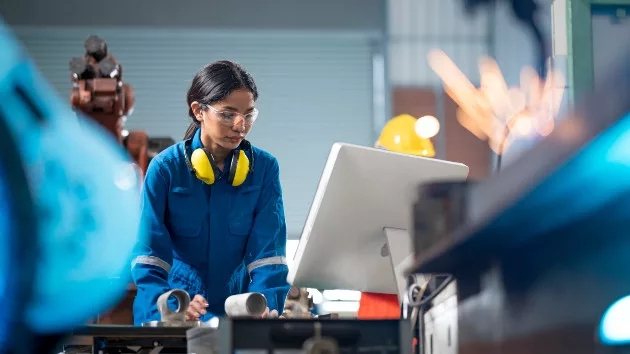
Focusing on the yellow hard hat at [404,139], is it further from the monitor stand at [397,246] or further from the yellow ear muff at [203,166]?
the monitor stand at [397,246]

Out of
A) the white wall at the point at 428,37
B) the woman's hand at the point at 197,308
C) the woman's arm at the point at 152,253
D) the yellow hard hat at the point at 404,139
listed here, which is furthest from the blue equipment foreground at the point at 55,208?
the white wall at the point at 428,37

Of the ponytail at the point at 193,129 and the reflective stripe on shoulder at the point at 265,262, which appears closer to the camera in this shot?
the reflective stripe on shoulder at the point at 265,262

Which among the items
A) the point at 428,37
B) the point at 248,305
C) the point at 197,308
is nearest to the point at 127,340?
the point at 197,308

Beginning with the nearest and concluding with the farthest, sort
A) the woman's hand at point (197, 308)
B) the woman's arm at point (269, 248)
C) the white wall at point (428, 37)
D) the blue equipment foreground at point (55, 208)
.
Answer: the blue equipment foreground at point (55, 208), the woman's hand at point (197, 308), the woman's arm at point (269, 248), the white wall at point (428, 37)

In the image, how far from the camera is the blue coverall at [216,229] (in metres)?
2.46

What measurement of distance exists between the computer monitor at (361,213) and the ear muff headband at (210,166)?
0.52 metres

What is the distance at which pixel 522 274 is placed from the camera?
0.97 m

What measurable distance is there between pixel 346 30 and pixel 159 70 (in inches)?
71.1

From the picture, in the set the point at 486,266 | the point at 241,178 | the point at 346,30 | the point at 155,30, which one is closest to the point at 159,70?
the point at 155,30

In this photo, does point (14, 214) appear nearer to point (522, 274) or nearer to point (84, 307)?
point (84, 307)

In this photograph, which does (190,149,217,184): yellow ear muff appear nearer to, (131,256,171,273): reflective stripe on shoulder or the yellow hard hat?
(131,256,171,273): reflective stripe on shoulder

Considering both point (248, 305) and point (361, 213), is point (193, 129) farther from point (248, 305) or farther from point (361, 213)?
point (248, 305)

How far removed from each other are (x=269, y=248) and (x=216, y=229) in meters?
0.17

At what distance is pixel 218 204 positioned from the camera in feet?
8.41
